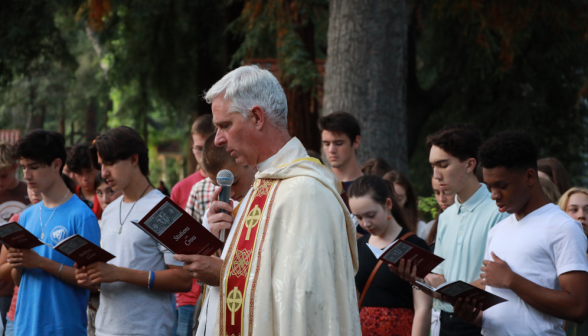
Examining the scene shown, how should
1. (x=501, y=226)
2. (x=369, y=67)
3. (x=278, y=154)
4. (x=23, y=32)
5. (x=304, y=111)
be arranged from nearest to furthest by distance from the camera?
(x=278, y=154) < (x=501, y=226) < (x=369, y=67) < (x=23, y=32) < (x=304, y=111)

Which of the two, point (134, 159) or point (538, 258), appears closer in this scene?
point (538, 258)

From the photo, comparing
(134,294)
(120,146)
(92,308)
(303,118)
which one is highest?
(303,118)

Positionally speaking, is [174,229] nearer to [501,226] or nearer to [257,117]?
[257,117]

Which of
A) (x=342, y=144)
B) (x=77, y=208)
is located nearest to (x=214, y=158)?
(x=77, y=208)

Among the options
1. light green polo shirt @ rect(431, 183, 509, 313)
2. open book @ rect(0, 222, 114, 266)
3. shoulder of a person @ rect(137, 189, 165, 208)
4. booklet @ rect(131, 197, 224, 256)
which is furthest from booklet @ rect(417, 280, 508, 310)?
open book @ rect(0, 222, 114, 266)

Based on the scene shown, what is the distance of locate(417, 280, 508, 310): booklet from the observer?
3553 millimetres

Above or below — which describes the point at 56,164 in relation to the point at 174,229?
above

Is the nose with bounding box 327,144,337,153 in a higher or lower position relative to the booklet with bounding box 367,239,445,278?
higher

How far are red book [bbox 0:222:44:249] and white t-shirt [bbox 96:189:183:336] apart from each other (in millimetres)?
453

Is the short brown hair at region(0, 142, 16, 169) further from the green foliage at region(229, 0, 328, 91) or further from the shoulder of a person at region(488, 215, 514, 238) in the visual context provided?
the shoulder of a person at region(488, 215, 514, 238)

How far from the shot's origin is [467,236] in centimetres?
436

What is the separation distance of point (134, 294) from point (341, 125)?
262 cm

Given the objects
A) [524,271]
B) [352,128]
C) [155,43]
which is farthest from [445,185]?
[155,43]

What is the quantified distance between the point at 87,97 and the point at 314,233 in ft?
62.4
